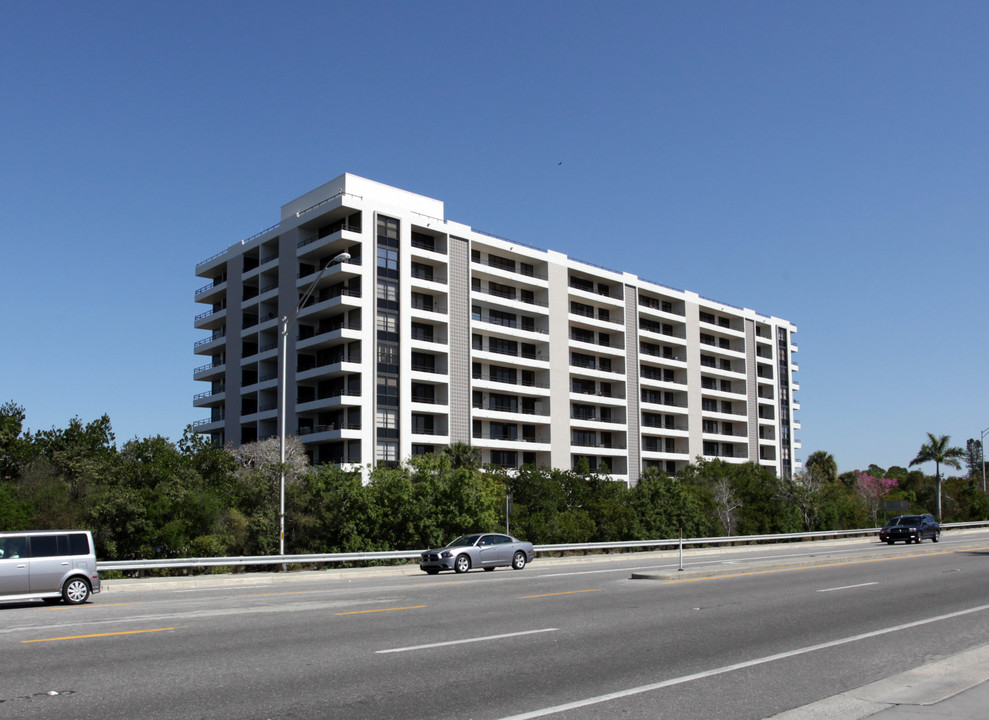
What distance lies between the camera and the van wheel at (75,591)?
19.7 m

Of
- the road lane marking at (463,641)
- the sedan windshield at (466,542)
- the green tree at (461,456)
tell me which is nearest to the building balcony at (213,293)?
the green tree at (461,456)

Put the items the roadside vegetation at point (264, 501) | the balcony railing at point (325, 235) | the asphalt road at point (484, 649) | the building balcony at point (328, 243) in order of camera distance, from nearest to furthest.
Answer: the asphalt road at point (484, 649)
the roadside vegetation at point (264, 501)
the building balcony at point (328, 243)
the balcony railing at point (325, 235)

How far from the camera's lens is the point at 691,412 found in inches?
3903

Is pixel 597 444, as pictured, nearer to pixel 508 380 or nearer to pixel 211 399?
pixel 508 380

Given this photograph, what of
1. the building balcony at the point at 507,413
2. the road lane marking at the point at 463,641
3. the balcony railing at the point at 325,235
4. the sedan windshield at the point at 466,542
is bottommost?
the sedan windshield at the point at 466,542

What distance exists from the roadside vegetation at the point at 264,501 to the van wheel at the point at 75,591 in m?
15.8

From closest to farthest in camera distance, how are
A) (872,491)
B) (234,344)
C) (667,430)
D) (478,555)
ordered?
(478,555) < (234,344) < (667,430) < (872,491)

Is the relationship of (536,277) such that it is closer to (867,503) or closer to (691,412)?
(691,412)

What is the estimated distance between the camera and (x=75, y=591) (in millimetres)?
19906

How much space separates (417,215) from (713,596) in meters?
59.5

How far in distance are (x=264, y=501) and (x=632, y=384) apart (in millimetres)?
52404

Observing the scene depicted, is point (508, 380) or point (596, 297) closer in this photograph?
point (508, 380)

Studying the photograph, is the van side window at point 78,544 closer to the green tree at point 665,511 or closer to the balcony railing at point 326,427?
the balcony railing at point 326,427

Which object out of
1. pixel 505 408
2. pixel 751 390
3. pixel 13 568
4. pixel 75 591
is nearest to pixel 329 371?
pixel 505 408
